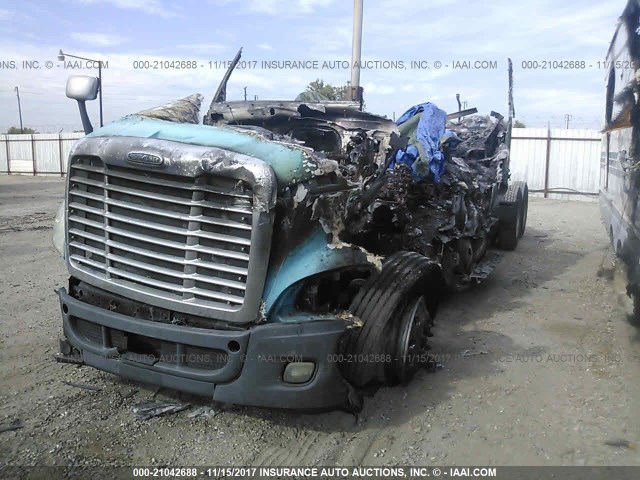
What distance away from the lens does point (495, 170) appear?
7535 millimetres

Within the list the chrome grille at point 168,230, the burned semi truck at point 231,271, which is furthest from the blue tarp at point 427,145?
the chrome grille at point 168,230

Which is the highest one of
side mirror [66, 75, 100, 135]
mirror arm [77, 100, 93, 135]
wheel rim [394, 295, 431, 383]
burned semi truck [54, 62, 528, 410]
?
side mirror [66, 75, 100, 135]

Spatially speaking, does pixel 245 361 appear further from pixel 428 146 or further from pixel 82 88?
pixel 428 146

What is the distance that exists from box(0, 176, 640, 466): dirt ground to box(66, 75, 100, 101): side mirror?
2012 millimetres

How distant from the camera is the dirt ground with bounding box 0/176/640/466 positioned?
3119mm

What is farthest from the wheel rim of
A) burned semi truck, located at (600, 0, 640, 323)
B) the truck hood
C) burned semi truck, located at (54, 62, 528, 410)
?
burned semi truck, located at (600, 0, 640, 323)

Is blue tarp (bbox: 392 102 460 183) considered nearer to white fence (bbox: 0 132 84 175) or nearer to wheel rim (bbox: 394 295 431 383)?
wheel rim (bbox: 394 295 431 383)

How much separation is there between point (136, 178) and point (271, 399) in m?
1.44

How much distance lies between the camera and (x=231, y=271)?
3.00 meters

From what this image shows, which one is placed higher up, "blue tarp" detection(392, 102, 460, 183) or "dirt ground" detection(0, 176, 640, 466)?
"blue tarp" detection(392, 102, 460, 183)

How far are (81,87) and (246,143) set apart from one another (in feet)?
5.31

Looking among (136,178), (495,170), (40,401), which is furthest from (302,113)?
(495,170)

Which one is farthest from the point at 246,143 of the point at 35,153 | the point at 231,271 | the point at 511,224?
the point at 35,153

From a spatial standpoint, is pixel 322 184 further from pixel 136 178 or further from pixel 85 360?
pixel 85 360
